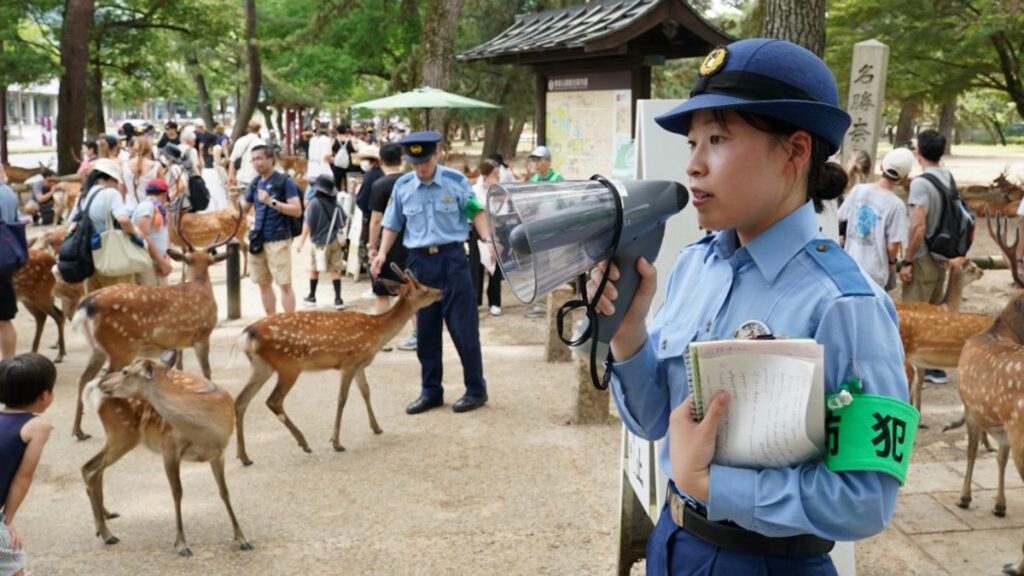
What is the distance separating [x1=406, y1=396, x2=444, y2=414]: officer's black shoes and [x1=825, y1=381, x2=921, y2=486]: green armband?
571 centimetres

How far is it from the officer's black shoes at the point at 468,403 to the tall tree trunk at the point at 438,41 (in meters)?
8.23

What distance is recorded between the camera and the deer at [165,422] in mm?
4641

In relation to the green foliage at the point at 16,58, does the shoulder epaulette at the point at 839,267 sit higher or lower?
lower

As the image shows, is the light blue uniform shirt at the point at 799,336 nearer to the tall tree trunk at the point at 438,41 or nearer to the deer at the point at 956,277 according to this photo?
the deer at the point at 956,277

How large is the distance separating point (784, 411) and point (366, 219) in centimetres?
961

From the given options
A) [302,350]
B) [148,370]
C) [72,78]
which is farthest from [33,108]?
[148,370]

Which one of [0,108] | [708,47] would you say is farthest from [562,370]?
[0,108]

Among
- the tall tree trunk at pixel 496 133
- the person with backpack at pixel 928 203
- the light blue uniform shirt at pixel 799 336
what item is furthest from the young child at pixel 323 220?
the tall tree trunk at pixel 496 133

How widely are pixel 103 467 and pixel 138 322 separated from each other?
6.76 feet

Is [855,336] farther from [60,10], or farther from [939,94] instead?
[60,10]

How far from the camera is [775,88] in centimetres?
158

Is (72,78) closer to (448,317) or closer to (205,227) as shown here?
(205,227)

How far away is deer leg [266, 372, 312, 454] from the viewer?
6180 mm

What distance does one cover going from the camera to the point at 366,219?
10797 millimetres
